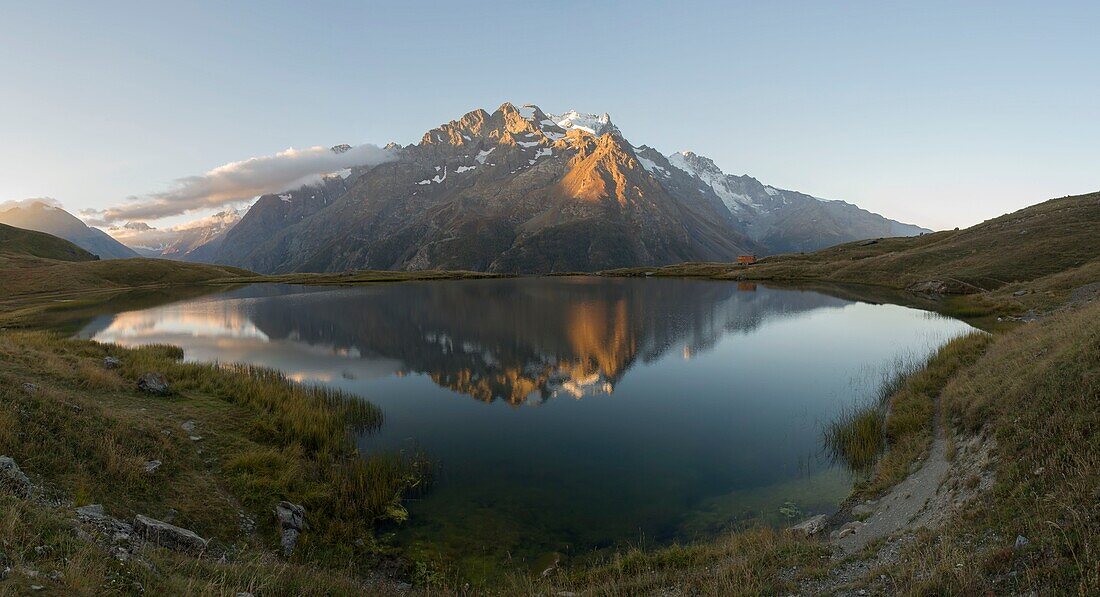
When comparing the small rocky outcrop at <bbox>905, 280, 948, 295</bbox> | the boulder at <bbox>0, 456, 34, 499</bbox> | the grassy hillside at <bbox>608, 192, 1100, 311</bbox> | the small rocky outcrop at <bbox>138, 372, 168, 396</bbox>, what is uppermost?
the grassy hillside at <bbox>608, 192, 1100, 311</bbox>

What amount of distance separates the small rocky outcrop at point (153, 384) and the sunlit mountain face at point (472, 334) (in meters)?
13.2

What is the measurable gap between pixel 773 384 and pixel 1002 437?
20942mm

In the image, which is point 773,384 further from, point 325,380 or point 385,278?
point 385,278

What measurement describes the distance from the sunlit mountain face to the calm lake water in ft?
1.30

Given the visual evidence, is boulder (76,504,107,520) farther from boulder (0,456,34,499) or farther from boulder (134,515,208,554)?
boulder (0,456,34,499)

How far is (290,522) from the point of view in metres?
15.9

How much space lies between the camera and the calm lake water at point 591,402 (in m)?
18.3

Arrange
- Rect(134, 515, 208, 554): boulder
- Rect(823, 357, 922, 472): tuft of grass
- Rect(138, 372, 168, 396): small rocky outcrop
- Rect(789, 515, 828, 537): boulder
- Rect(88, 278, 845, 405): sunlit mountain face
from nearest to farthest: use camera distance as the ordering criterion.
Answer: Rect(134, 515, 208, 554): boulder
Rect(789, 515, 828, 537): boulder
Rect(823, 357, 922, 472): tuft of grass
Rect(138, 372, 168, 396): small rocky outcrop
Rect(88, 278, 845, 405): sunlit mountain face

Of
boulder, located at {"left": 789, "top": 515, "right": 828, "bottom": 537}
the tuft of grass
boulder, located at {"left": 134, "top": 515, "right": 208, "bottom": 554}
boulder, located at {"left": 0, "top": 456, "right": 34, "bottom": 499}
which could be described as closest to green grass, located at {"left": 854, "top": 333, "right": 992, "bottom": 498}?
the tuft of grass

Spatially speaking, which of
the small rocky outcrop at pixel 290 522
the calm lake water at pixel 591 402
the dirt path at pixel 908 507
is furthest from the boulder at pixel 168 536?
the dirt path at pixel 908 507

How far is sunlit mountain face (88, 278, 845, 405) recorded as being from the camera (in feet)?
133

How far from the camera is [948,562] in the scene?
30.4 ft

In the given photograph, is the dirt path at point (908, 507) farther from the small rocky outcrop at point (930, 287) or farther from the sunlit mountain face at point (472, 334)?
the small rocky outcrop at point (930, 287)

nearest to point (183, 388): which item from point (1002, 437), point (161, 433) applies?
point (161, 433)
